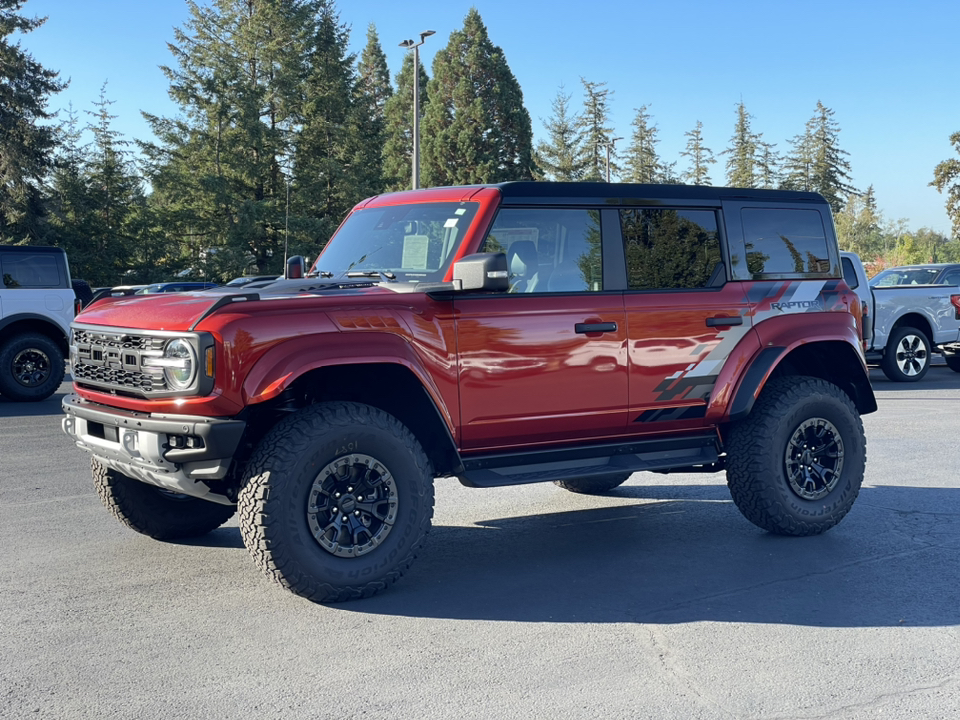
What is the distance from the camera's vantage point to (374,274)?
224 inches

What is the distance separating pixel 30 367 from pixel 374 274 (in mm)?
9624

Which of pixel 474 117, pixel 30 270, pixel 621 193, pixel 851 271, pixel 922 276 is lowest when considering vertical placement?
pixel 922 276

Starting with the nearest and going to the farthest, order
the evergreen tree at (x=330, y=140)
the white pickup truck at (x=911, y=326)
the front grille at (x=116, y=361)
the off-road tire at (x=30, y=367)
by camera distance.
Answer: the front grille at (x=116, y=361)
the off-road tire at (x=30, y=367)
the white pickup truck at (x=911, y=326)
the evergreen tree at (x=330, y=140)

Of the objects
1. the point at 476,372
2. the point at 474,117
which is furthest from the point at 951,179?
the point at 476,372

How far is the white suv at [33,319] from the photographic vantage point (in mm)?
13312

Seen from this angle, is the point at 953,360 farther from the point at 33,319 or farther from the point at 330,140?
the point at 330,140

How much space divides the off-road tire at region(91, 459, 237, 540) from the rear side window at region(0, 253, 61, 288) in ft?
28.5

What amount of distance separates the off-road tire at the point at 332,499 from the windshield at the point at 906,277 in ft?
47.2

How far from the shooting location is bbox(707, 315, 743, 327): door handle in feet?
19.6

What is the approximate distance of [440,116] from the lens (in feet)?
167

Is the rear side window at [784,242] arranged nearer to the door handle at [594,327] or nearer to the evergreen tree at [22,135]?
the door handle at [594,327]

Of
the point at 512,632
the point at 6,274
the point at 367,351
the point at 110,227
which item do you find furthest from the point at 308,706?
the point at 110,227

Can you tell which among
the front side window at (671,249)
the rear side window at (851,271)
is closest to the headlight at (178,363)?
the front side window at (671,249)

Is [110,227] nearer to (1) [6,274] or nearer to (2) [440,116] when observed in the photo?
(2) [440,116]
